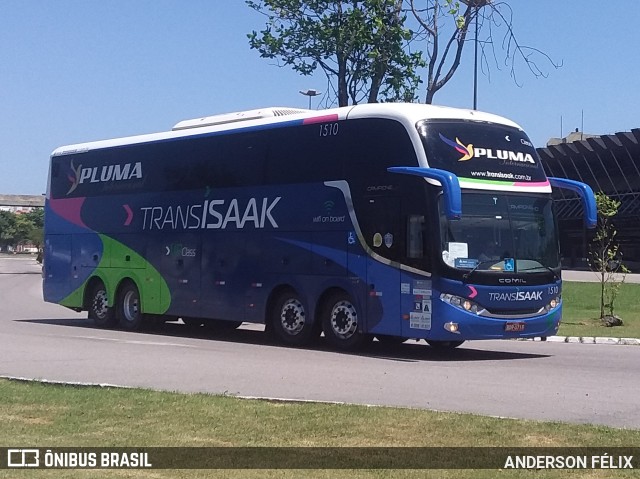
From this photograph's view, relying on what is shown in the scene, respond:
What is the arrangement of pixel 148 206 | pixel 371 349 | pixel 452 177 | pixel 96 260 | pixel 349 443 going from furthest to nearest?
pixel 96 260
pixel 148 206
pixel 371 349
pixel 452 177
pixel 349 443

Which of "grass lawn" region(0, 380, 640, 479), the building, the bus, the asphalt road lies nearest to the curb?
the asphalt road

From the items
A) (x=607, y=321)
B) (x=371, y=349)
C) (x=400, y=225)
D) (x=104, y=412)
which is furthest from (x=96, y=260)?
(x=104, y=412)

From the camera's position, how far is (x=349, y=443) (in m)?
8.69

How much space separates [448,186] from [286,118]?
4.73m

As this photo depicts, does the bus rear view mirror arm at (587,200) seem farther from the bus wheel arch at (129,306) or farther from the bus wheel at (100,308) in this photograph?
the bus wheel at (100,308)

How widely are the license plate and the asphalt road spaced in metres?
0.52

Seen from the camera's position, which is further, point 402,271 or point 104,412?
point 402,271

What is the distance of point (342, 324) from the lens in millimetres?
18031

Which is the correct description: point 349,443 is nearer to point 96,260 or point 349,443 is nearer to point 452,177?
point 452,177

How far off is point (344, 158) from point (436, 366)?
4.06 meters

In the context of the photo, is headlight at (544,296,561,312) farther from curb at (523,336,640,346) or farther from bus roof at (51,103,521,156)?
curb at (523,336,640,346)

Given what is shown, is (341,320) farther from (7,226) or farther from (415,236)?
(7,226)

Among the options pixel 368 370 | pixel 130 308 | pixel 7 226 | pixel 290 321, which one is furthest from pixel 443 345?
pixel 7 226

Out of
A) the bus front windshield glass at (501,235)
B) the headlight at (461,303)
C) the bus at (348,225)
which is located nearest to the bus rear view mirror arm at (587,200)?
the bus at (348,225)
